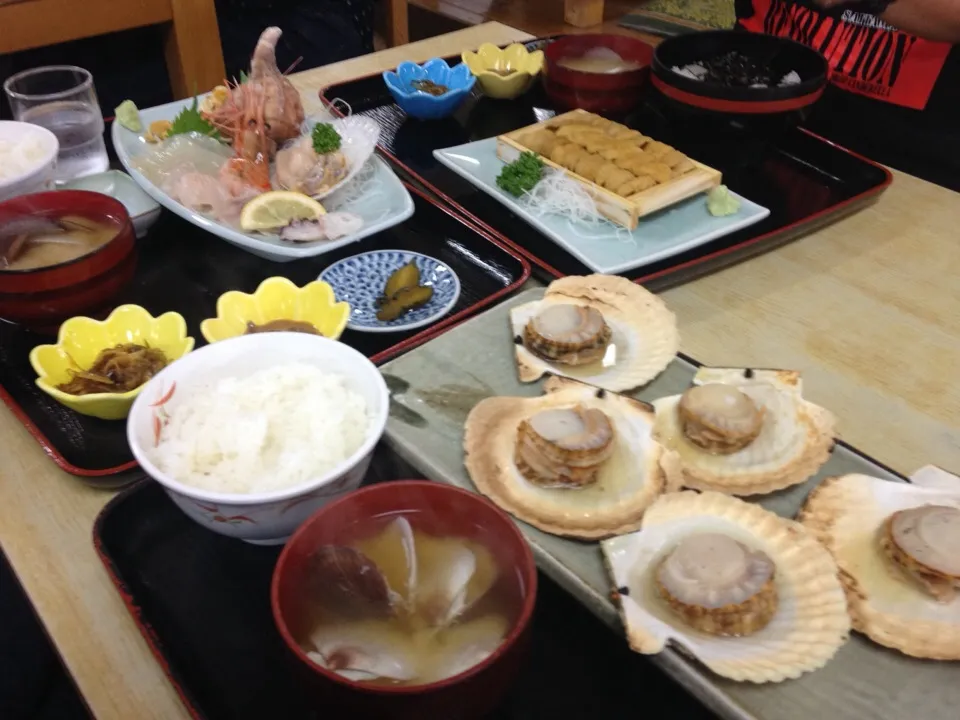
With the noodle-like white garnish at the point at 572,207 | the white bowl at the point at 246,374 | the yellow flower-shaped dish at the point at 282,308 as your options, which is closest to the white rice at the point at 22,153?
the yellow flower-shaped dish at the point at 282,308

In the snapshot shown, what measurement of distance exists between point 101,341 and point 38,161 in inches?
23.1

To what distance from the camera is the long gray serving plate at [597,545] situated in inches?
31.8

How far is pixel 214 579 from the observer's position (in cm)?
97

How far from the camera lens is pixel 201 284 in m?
1.50

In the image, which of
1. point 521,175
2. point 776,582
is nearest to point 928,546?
point 776,582

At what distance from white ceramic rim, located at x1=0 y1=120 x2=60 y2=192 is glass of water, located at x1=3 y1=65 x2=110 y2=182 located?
59 mm

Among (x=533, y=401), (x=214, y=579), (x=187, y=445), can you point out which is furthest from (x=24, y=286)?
(x=533, y=401)

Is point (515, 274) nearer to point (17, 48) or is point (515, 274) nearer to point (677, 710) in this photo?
point (677, 710)

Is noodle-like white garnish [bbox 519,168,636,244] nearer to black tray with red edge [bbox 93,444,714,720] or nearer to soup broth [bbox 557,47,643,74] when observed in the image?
soup broth [bbox 557,47,643,74]

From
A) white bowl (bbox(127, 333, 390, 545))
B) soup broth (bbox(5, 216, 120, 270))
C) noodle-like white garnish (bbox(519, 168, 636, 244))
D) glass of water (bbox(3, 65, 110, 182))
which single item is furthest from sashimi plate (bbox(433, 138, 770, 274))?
glass of water (bbox(3, 65, 110, 182))

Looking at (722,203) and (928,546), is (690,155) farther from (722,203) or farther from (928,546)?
(928,546)

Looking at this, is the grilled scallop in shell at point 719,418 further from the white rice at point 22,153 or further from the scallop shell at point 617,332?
the white rice at point 22,153

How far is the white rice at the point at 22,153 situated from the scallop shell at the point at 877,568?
1593mm

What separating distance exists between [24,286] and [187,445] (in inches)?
19.1
